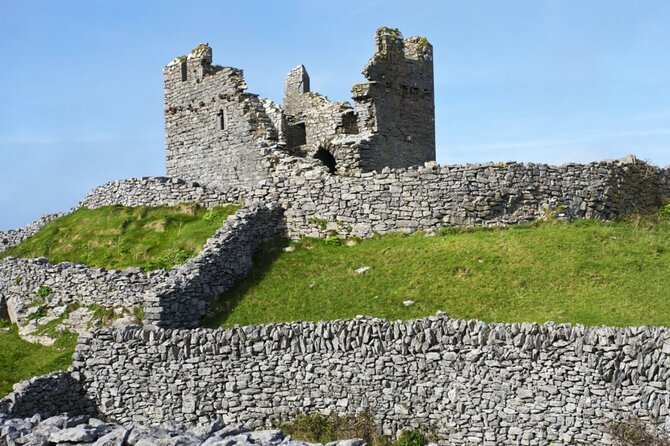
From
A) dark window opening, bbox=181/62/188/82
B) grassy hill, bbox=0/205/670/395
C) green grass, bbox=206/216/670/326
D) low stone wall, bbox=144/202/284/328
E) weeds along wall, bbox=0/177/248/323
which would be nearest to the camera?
green grass, bbox=206/216/670/326

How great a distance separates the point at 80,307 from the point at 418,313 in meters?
13.0

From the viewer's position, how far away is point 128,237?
35.5 m

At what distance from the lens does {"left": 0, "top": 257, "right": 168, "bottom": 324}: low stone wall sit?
30031 mm

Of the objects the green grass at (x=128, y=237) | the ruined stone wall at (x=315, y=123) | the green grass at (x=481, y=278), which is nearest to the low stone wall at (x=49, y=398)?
the green grass at (x=481, y=278)

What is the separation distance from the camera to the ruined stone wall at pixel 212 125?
38.7 metres

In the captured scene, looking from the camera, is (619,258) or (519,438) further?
(619,258)

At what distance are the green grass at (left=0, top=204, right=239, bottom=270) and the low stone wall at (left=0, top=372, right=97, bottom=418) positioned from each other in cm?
716

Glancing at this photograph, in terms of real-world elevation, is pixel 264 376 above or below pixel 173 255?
below

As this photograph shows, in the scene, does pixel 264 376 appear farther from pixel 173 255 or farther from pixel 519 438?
pixel 173 255

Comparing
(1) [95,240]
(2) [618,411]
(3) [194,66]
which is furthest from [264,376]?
(3) [194,66]

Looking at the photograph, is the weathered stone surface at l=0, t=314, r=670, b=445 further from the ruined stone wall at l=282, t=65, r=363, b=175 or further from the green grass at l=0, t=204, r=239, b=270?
the ruined stone wall at l=282, t=65, r=363, b=175

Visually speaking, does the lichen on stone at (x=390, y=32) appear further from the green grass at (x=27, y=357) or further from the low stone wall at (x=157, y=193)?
the green grass at (x=27, y=357)

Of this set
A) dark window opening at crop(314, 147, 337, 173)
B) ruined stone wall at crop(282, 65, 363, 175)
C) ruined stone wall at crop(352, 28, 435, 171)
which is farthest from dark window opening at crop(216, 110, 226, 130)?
ruined stone wall at crop(352, 28, 435, 171)

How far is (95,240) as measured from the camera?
36281 mm
